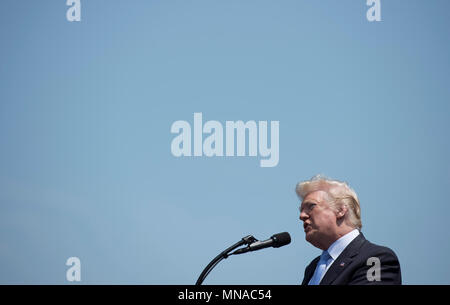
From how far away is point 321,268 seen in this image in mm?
2973

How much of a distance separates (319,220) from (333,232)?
0.35ft

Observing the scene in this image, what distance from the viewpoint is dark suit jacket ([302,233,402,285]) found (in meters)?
2.55

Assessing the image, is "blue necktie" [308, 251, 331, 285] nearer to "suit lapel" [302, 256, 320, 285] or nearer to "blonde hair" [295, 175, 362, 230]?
"suit lapel" [302, 256, 320, 285]

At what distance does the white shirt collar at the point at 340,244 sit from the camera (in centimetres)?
291

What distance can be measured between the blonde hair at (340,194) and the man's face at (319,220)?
0.14 feet

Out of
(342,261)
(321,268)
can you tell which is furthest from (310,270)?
(342,261)

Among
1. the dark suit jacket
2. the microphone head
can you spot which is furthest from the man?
the microphone head

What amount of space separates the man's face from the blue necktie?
65 mm

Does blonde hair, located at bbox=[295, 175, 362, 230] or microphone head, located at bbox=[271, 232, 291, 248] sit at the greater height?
blonde hair, located at bbox=[295, 175, 362, 230]

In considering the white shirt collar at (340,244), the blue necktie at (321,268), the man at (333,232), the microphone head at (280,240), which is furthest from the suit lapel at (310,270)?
the microphone head at (280,240)

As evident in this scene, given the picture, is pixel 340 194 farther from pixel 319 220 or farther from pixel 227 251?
pixel 227 251
